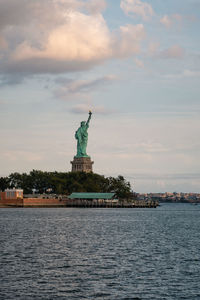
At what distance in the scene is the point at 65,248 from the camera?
2215 inches

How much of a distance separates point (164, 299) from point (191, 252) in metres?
22.8

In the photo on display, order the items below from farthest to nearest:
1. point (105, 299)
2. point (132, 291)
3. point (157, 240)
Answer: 1. point (157, 240)
2. point (132, 291)
3. point (105, 299)

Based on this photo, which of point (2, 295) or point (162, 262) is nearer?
point (2, 295)

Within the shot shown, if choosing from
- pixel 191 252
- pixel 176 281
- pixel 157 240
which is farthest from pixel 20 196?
pixel 176 281

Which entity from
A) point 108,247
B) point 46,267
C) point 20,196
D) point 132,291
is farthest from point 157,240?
point 20,196

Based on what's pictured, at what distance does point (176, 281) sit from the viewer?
37906mm

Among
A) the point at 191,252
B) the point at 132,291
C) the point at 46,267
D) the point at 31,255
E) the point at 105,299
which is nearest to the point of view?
the point at 105,299

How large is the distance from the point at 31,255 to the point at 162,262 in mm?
11773

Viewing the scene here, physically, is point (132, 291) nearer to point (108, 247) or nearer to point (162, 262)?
Answer: point (162, 262)

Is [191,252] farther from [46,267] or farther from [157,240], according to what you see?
[46,267]

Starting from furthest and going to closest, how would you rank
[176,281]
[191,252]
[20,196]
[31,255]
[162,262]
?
1. [20,196]
2. [191,252]
3. [31,255]
4. [162,262]
5. [176,281]

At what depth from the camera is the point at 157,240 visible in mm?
67312

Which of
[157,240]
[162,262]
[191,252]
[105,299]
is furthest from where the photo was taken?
[157,240]

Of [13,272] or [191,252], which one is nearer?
[13,272]
